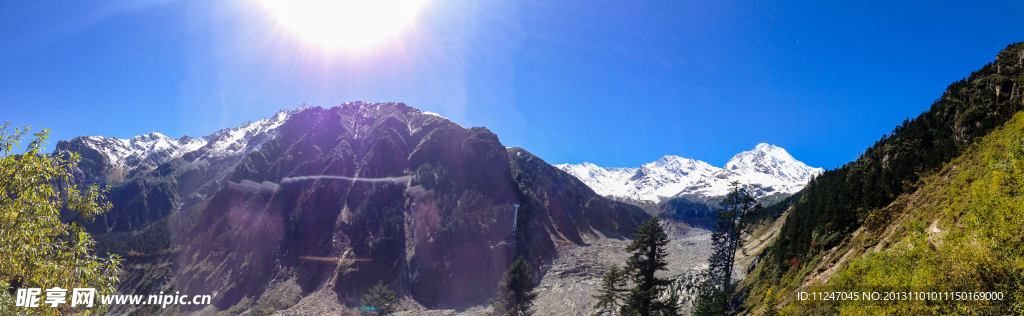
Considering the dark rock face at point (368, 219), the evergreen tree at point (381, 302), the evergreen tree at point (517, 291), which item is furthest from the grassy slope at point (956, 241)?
the dark rock face at point (368, 219)

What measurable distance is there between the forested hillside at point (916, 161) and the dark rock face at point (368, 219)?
210ft

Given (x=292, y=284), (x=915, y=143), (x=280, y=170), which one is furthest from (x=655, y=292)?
(x=280, y=170)

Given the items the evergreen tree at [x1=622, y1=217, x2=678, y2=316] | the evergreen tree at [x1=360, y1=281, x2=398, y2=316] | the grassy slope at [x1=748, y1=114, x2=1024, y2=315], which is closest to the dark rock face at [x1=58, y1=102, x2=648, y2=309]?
the evergreen tree at [x1=360, y1=281, x2=398, y2=316]

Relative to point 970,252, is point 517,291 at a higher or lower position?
lower

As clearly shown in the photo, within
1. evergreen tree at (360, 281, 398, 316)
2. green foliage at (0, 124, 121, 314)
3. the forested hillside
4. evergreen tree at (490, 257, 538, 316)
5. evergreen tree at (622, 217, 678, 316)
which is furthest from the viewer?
evergreen tree at (360, 281, 398, 316)

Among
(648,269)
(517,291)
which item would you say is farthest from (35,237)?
(517,291)

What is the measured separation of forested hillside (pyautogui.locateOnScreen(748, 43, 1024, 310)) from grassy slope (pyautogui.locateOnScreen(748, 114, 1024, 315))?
1633 millimetres

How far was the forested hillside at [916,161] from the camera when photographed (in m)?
25.6

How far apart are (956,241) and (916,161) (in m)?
23.3

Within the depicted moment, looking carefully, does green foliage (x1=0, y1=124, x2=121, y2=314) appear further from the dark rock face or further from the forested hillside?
the dark rock face

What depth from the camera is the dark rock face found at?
8725 cm

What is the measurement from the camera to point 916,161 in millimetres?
30359

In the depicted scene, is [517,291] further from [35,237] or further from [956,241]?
[35,237]

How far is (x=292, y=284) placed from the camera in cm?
8475
